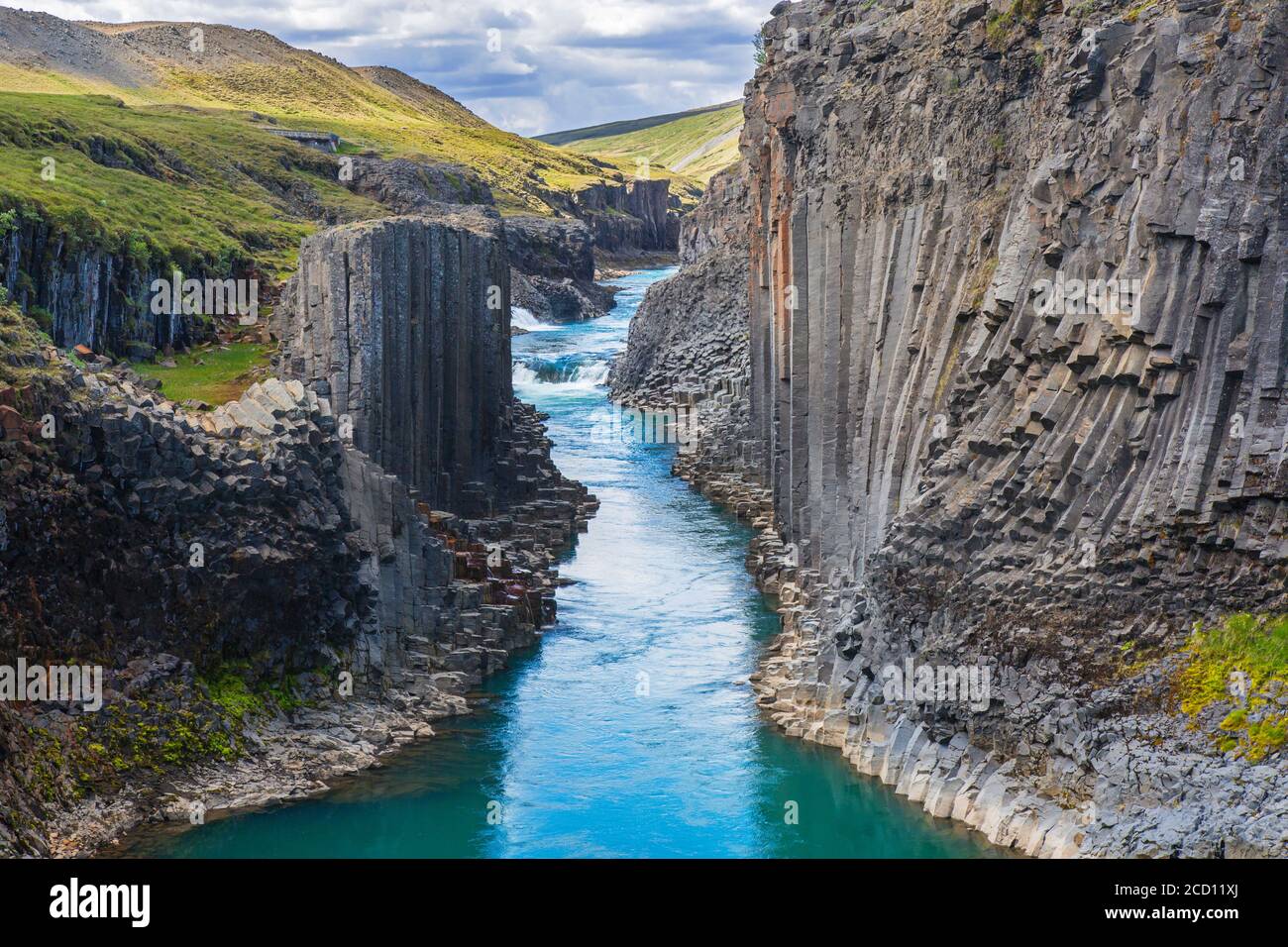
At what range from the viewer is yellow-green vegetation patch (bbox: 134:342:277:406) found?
4216 centimetres

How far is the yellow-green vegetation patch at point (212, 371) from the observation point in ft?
138

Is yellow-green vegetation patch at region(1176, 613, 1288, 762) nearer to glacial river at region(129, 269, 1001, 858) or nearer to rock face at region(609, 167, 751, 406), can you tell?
glacial river at region(129, 269, 1001, 858)

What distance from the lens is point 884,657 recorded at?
1326 inches

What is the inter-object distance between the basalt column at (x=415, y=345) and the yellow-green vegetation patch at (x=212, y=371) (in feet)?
4.48

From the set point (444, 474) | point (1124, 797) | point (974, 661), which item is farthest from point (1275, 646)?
point (444, 474)

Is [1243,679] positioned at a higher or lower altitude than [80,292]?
lower

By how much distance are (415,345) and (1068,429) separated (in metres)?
23.7

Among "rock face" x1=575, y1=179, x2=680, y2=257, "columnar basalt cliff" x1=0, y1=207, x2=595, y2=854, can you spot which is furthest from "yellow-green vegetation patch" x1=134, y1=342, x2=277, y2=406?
"rock face" x1=575, y1=179, x2=680, y2=257

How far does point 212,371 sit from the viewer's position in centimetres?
4484

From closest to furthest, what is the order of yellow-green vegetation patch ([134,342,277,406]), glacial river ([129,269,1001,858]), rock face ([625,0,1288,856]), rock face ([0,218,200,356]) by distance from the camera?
rock face ([625,0,1288,856]) < glacial river ([129,269,1001,858]) < yellow-green vegetation patch ([134,342,277,406]) < rock face ([0,218,200,356])

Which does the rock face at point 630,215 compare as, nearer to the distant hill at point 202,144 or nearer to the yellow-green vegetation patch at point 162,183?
the distant hill at point 202,144

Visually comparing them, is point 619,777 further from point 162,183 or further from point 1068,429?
point 162,183

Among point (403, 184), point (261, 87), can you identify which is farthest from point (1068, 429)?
point (261, 87)

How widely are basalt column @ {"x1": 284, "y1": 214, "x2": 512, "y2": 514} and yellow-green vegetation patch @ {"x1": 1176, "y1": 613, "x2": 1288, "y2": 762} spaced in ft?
77.7
